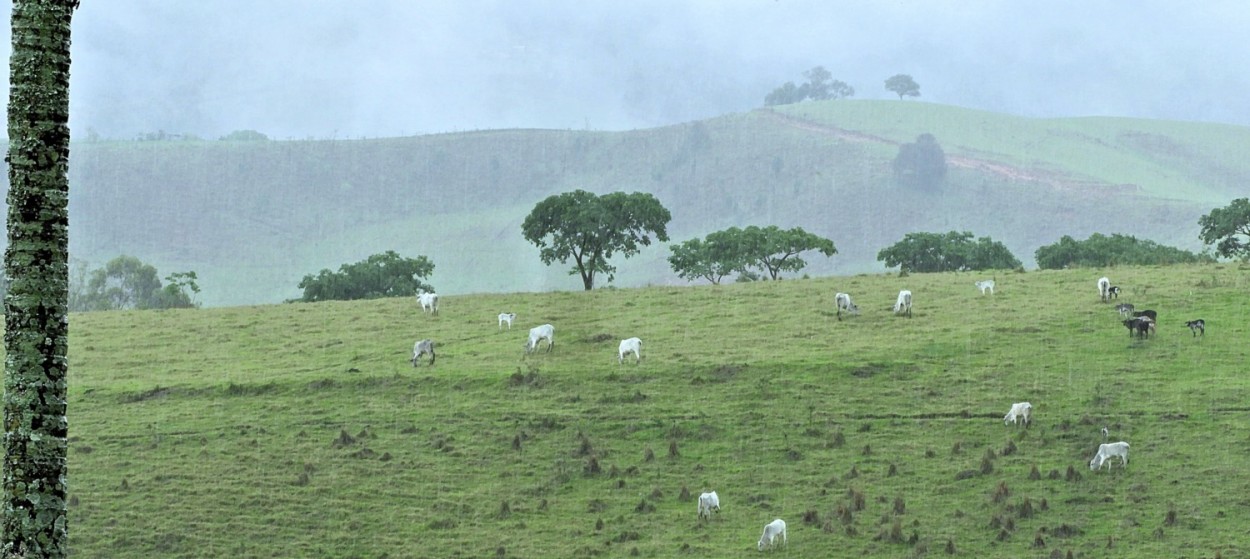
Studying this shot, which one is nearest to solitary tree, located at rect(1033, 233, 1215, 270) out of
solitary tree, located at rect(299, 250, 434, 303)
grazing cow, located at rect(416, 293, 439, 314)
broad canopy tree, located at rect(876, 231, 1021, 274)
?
broad canopy tree, located at rect(876, 231, 1021, 274)

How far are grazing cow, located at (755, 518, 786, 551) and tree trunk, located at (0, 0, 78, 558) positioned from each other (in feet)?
86.8

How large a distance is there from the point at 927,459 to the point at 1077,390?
7082 mm

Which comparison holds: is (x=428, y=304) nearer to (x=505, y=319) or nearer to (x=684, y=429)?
(x=505, y=319)

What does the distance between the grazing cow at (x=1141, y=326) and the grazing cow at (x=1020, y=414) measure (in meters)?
7.99

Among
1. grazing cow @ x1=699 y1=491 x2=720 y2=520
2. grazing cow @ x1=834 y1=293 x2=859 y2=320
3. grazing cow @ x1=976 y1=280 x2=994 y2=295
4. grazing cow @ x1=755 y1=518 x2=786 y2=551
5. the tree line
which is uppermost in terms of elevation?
the tree line

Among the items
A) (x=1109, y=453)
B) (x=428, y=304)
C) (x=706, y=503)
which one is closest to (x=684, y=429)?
(x=706, y=503)

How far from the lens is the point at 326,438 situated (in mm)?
45344

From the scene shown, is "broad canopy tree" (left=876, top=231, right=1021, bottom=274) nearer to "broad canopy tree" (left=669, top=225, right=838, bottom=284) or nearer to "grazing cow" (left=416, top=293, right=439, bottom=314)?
"broad canopy tree" (left=669, top=225, right=838, bottom=284)

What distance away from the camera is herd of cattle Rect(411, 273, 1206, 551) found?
37844 mm

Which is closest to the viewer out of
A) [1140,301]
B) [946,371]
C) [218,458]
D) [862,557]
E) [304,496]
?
[862,557]

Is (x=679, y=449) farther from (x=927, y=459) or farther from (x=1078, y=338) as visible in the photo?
(x=1078, y=338)

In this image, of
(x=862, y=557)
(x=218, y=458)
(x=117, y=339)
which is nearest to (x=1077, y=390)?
(x=862, y=557)

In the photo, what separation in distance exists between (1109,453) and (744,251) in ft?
171

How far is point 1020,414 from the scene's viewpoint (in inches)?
1697
